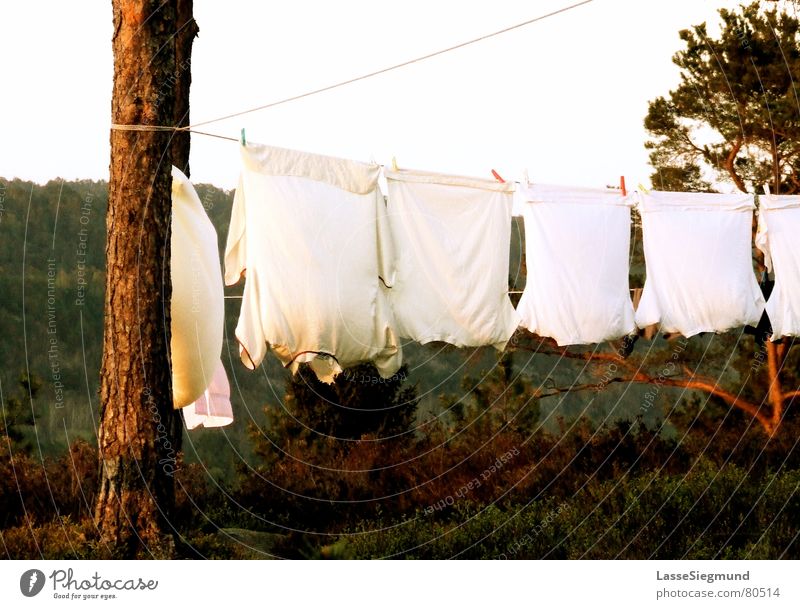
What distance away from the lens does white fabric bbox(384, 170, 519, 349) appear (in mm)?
8016

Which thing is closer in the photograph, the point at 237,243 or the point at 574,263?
the point at 237,243

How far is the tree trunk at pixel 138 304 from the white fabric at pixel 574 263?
2.78 m

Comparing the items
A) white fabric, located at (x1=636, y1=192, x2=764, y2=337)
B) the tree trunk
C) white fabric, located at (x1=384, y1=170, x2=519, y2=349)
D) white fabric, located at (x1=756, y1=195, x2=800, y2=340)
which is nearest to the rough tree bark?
the tree trunk

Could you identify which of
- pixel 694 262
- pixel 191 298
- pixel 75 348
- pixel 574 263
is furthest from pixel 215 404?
pixel 75 348

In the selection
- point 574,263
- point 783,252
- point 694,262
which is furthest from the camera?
point 783,252

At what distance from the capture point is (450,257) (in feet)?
26.9

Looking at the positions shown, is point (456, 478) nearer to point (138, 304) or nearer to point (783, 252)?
point (783, 252)

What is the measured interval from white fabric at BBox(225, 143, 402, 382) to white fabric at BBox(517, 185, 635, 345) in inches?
50.6

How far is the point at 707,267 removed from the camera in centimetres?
929

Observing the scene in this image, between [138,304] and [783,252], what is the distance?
531 cm

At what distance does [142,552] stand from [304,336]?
1610mm

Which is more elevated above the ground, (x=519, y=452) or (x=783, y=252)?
(x=783, y=252)

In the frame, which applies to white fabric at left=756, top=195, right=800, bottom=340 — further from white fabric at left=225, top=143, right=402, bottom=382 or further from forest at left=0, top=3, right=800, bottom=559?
white fabric at left=225, top=143, right=402, bottom=382

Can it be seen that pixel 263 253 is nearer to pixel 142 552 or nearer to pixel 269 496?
pixel 142 552
